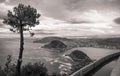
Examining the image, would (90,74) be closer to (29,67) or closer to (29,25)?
(29,25)

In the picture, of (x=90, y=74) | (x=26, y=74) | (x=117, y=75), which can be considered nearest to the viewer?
(x=117, y=75)

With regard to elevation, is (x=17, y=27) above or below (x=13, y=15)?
below

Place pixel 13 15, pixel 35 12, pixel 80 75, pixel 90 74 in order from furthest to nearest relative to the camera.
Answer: pixel 35 12 < pixel 13 15 < pixel 90 74 < pixel 80 75

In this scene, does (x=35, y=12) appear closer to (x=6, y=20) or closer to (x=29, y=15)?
(x=29, y=15)

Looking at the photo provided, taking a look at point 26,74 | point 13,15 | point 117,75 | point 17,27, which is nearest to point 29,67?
point 26,74

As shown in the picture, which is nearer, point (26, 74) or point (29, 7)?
point (29, 7)

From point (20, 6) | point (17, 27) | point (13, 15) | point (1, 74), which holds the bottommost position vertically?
point (1, 74)

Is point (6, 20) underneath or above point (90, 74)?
above

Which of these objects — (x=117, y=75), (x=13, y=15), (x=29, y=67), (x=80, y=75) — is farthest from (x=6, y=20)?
(x=117, y=75)

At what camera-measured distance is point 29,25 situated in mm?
23312

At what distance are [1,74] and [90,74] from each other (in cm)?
1687

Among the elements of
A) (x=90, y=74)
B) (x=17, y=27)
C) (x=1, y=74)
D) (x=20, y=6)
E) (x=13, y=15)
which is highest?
(x=20, y=6)

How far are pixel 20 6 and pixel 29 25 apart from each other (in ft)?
10.2

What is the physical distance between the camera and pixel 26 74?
25578 mm
